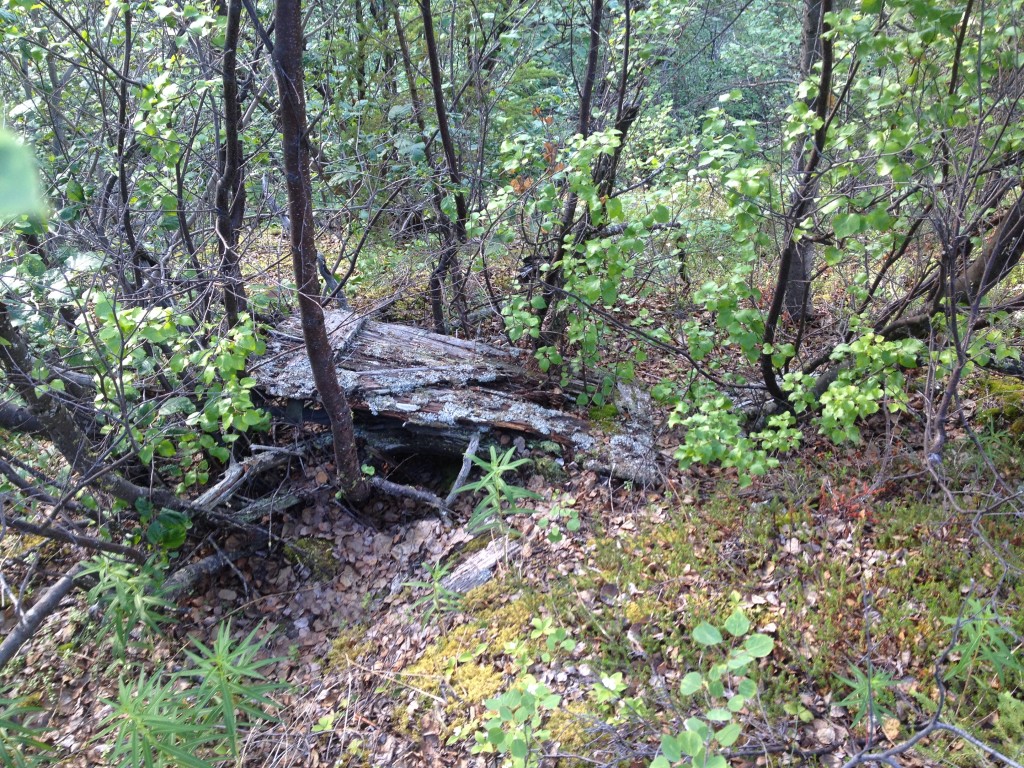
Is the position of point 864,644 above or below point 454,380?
below

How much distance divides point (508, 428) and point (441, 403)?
1.67ft

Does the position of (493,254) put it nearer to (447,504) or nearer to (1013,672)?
(447,504)

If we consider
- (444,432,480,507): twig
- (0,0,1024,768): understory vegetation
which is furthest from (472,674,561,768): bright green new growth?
(444,432,480,507): twig

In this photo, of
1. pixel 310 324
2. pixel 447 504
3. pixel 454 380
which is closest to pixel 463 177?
pixel 454 380

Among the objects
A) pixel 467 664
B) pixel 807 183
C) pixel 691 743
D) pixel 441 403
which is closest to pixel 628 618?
pixel 467 664

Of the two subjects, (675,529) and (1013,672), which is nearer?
(1013,672)

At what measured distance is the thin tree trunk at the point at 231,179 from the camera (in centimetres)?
344

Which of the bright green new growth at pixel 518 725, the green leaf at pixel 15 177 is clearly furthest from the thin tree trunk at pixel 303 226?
the green leaf at pixel 15 177

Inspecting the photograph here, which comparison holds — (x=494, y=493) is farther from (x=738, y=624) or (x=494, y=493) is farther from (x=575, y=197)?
(x=575, y=197)

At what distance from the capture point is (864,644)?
319 cm

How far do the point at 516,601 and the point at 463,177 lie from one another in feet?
11.6

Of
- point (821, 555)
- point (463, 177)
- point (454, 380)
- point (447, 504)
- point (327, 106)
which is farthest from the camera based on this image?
point (463, 177)

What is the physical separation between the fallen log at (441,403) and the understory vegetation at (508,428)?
0.03 meters

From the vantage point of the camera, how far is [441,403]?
4703 mm
